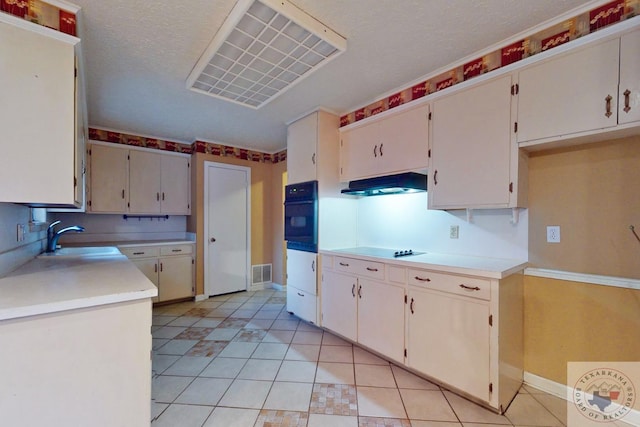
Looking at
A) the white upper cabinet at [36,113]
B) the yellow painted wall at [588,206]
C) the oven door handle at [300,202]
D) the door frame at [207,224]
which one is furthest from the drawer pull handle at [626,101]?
the door frame at [207,224]

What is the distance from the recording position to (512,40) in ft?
5.77

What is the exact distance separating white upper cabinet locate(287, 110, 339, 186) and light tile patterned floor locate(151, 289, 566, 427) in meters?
1.66

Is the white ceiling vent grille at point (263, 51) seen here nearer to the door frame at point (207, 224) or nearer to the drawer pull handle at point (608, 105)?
the drawer pull handle at point (608, 105)

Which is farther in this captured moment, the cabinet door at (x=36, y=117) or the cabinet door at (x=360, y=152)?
the cabinet door at (x=360, y=152)

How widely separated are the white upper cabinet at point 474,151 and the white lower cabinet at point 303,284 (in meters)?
1.43

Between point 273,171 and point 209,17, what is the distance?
10.3ft

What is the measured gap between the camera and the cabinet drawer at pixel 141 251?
3380mm

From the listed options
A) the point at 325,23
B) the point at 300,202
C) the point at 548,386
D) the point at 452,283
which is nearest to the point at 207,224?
the point at 300,202

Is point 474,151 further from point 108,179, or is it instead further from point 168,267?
point 108,179

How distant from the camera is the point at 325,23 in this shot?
5.33 ft

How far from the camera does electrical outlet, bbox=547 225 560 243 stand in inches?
71.5

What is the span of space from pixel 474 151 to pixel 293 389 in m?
2.17

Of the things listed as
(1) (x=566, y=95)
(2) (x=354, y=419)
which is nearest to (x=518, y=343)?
(2) (x=354, y=419)

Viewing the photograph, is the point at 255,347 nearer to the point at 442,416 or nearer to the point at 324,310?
the point at 324,310
